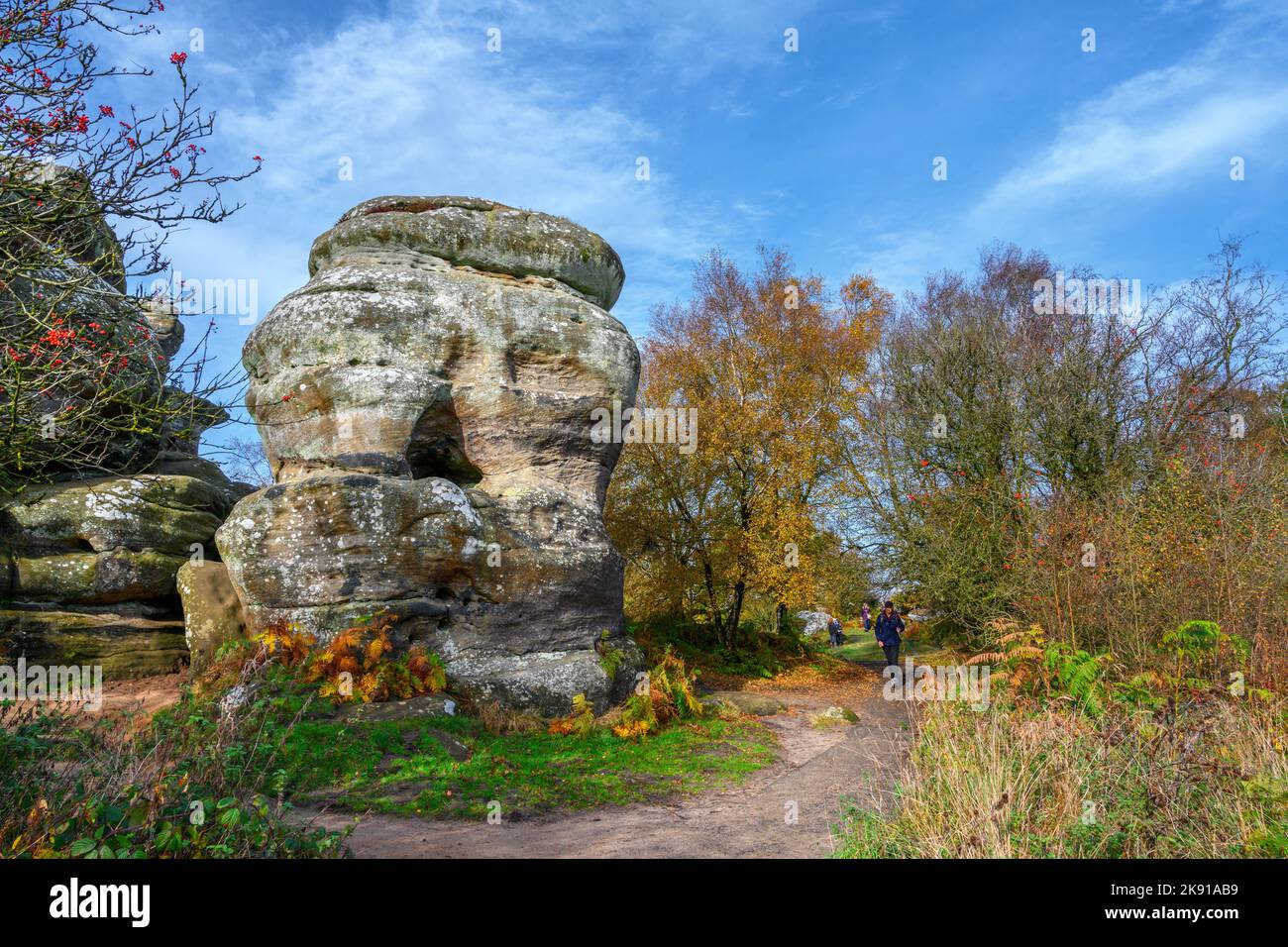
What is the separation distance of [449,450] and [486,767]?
244 inches

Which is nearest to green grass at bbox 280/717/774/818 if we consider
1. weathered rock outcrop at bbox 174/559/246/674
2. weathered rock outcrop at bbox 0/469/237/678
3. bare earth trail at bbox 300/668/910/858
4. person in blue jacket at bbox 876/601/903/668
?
bare earth trail at bbox 300/668/910/858

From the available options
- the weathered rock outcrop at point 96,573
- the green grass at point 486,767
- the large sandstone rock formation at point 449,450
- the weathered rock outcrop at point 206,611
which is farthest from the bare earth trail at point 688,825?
the weathered rock outcrop at point 96,573

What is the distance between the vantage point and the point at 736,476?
20.8m

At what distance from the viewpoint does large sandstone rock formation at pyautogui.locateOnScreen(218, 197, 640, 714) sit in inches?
448

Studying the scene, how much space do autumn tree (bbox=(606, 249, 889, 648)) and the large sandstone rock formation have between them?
576 centimetres

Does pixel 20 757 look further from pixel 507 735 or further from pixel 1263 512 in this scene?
pixel 1263 512

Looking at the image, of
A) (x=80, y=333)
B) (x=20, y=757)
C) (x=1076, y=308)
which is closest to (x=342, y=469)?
(x=80, y=333)

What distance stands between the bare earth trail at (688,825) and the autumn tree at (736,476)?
32.7 ft

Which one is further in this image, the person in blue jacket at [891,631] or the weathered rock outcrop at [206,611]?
the person in blue jacket at [891,631]

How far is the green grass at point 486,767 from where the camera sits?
26.0ft

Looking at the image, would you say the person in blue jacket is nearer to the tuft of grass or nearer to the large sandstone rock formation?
the large sandstone rock formation

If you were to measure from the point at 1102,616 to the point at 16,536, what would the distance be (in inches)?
638

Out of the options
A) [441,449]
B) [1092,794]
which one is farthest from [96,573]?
[1092,794]

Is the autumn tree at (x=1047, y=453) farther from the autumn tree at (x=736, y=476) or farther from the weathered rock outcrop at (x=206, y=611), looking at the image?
the weathered rock outcrop at (x=206, y=611)
